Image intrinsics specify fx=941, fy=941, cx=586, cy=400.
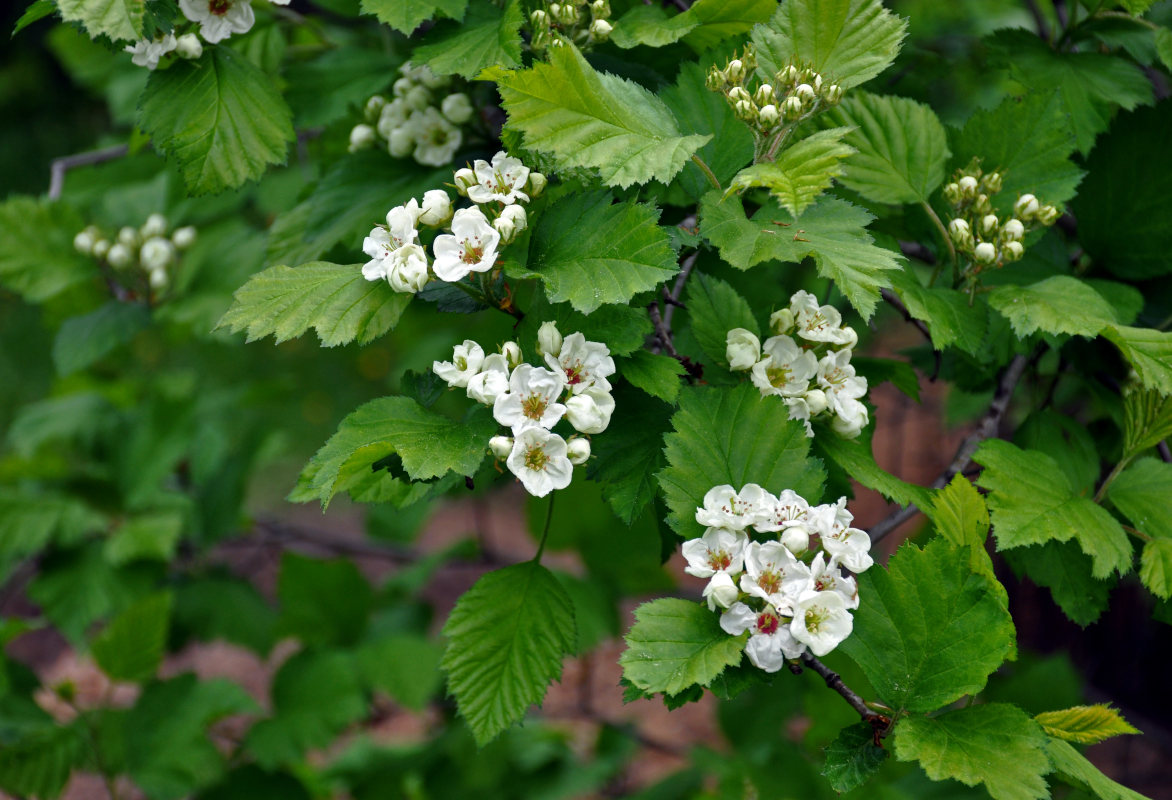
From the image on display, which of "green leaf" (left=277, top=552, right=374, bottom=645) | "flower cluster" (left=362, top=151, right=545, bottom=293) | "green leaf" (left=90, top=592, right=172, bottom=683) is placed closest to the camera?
"flower cluster" (left=362, top=151, right=545, bottom=293)

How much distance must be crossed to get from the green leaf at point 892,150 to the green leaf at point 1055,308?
208 mm

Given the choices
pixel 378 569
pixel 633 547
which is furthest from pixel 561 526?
pixel 378 569

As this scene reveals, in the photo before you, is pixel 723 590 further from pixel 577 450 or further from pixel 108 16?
pixel 108 16

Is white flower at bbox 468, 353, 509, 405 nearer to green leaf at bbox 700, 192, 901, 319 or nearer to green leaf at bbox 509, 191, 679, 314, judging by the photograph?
green leaf at bbox 509, 191, 679, 314

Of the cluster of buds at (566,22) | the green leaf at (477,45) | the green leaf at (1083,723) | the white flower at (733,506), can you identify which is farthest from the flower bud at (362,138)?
the green leaf at (1083,723)

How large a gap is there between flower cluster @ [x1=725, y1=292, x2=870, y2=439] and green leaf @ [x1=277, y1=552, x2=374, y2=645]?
1996 mm

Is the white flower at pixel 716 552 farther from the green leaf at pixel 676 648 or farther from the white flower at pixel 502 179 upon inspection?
the white flower at pixel 502 179

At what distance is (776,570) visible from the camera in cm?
111

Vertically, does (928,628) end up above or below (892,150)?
below

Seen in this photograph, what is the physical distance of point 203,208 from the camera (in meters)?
2.53

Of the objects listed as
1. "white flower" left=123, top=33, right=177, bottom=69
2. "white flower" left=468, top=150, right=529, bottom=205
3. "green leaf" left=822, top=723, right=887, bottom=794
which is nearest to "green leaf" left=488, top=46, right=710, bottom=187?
"white flower" left=468, top=150, right=529, bottom=205

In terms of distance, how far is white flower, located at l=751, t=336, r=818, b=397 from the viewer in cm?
128

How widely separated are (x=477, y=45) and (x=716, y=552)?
83cm

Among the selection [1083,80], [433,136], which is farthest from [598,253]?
[1083,80]
